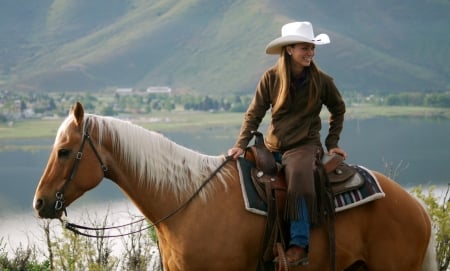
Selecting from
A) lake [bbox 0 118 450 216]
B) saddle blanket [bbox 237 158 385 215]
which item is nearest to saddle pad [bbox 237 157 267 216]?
saddle blanket [bbox 237 158 385 215]

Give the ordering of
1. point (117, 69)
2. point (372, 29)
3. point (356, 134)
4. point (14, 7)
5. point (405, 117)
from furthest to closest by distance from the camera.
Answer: point (14, 7) → point (372, 29) → point (117, 69) → point (405, 117) → point (356, 134)

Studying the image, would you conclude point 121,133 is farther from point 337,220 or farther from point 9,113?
point 9,113

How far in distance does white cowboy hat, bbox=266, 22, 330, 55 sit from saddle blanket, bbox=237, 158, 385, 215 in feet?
2.57

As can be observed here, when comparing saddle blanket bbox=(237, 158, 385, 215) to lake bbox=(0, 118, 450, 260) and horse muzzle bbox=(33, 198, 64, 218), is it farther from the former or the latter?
lake bbox=(0, 118, 450, 260)

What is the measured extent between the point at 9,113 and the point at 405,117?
168 feet

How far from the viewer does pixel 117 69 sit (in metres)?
135

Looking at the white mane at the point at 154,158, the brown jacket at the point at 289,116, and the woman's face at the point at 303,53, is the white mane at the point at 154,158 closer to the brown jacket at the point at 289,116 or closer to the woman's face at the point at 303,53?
the brown jacket at the point at 289,116

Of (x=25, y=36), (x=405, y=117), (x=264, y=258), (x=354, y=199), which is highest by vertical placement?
(x=25, y=36)

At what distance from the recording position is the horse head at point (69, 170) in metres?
3.80

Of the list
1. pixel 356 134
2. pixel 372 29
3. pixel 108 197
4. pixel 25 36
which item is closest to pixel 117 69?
pixel 25 36

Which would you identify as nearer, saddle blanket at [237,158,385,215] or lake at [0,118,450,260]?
saddle blanket at [237,158,385,215]

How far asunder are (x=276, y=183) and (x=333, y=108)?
29.7 inches

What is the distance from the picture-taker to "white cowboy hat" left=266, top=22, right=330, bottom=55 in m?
4.19

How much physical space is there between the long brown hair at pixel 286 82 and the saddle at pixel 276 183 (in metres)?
0.30
